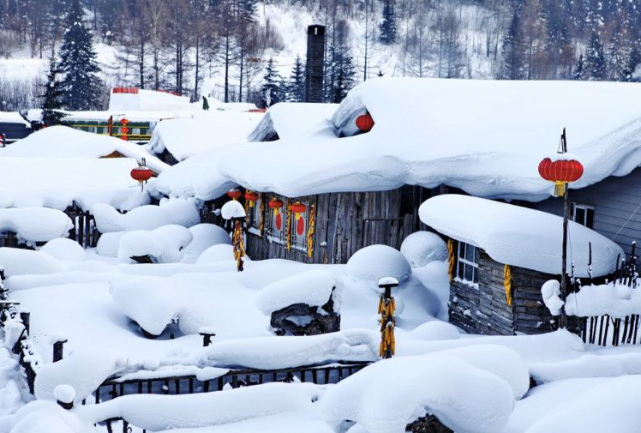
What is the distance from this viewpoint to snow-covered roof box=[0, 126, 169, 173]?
33.1 meters

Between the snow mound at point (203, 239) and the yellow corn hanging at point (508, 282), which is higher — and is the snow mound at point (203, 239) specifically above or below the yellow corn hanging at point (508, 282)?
below

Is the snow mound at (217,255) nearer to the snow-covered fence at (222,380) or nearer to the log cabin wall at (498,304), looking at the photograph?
the log cabin wall at (498,304)

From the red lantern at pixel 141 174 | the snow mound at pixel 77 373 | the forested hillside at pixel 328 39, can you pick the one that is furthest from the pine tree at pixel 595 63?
the snow mound at pixel 77 373

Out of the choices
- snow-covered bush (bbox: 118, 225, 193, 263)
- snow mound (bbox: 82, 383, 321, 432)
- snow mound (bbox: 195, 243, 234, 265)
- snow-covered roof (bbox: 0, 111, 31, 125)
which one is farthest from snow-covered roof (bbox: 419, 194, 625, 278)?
snow-covered roof (bbox: 0, 111, 31, 125)

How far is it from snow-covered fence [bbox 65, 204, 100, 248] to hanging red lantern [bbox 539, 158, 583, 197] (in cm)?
1602

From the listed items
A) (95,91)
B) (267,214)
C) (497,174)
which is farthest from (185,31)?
(497,174)

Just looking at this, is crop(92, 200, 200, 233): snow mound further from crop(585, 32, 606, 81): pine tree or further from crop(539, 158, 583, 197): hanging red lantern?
crop(585, 32, 606, 81): pine tree

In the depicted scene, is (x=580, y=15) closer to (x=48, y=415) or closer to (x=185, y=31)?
(x=185, y=31)

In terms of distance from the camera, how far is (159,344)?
39.3 ft

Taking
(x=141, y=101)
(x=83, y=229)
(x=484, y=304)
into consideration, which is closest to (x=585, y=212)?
(x=484, y=304)

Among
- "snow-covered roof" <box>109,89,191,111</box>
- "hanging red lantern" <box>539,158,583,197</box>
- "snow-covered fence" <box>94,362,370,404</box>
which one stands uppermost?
"snow-covered roof" <box>109,89,191,111</box>

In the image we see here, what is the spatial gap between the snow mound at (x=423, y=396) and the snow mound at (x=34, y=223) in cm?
1659

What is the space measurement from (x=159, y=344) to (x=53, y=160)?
732 inches

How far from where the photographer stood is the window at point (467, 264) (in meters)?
14.2
